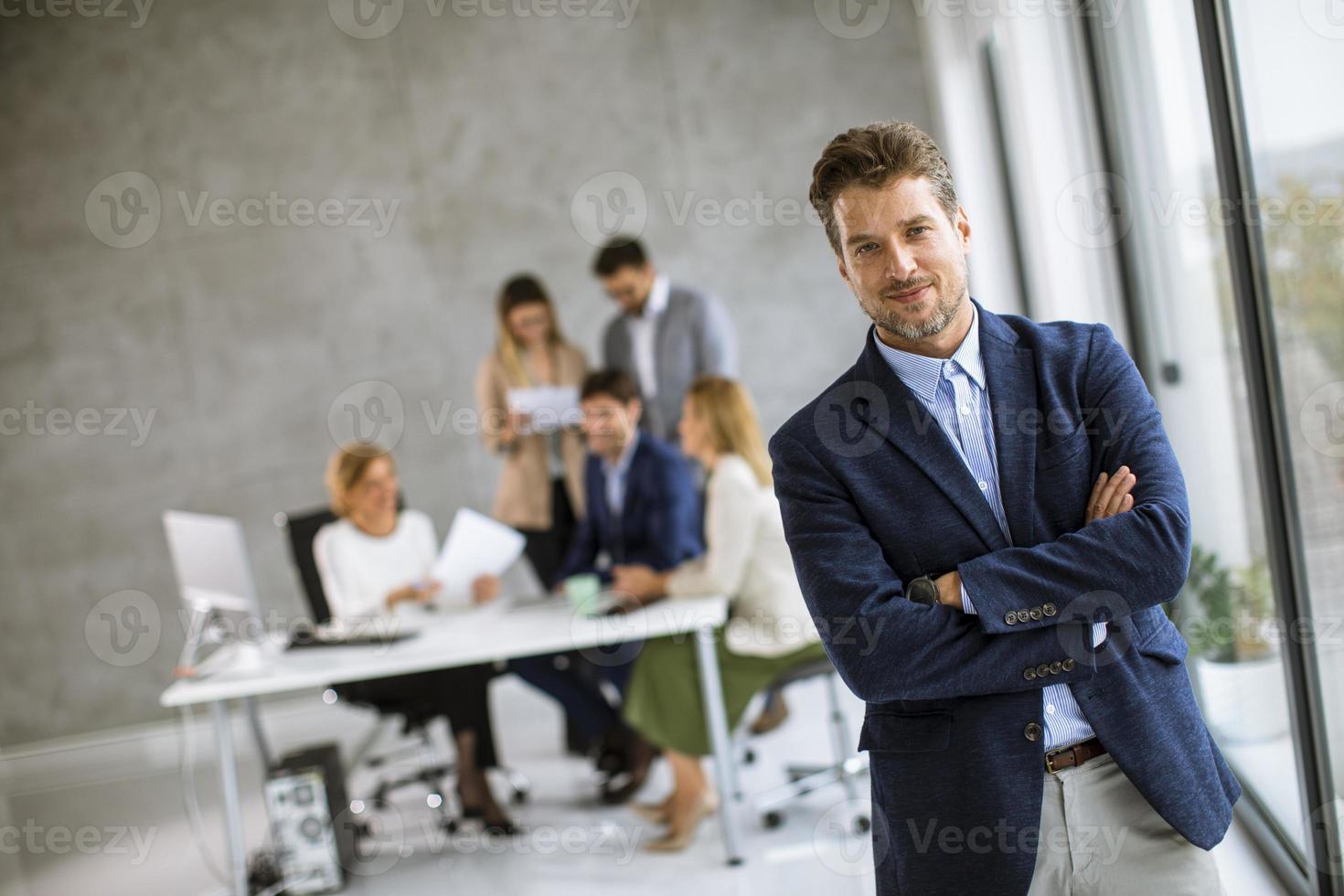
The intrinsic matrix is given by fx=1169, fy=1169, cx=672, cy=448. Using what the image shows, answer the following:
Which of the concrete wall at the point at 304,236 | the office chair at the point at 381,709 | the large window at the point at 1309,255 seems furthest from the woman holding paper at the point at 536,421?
the large window at the point at 1309,255

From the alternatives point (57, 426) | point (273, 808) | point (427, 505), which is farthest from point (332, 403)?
point (273, 808)

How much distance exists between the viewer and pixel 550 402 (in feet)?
15.7

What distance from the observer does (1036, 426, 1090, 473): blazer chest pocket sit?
1.60 metres

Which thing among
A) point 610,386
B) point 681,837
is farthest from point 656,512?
point 681,837

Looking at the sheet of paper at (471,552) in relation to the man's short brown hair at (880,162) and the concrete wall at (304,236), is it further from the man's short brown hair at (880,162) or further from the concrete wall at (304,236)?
the man's short brown hair at (880,162)

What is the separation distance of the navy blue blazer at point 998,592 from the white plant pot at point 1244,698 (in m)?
1.36

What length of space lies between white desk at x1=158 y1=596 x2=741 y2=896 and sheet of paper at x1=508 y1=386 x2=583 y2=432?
1.06m

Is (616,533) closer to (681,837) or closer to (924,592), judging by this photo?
(681,837)

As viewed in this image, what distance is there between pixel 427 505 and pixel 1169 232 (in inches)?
169

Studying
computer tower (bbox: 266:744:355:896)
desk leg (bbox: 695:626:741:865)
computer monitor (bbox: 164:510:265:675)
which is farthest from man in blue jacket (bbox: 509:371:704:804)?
computer monitor (bbox: 164:510:265:675)

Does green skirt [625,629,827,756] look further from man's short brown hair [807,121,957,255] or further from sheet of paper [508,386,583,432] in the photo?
man's short brown hair [807,121,957,255]

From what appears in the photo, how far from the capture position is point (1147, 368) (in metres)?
3.46

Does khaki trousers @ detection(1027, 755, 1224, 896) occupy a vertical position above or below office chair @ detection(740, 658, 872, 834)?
above

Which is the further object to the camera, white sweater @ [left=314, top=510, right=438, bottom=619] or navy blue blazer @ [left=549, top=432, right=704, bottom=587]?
white sweater @ [left=314, top=510, right=438, bottom=619]
